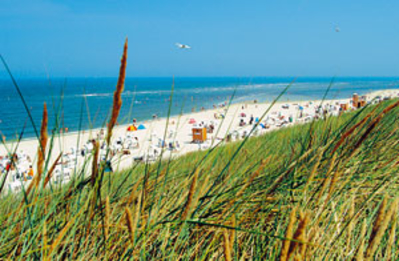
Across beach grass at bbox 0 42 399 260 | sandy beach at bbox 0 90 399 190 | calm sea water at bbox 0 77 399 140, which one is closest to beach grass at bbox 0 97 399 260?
beach grass at bbox 0 42 399 260

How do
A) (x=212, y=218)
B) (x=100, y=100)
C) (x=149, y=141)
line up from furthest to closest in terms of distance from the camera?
(x=100, y=100)
(x=149, y=141)
(x=212, y=218)

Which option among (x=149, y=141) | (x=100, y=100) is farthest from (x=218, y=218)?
(x=100, y=100)

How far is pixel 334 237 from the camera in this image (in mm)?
922

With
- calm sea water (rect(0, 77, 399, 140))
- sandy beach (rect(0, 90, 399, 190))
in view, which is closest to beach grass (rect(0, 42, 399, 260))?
sandy beach (rect(0, 90, 399, 190))

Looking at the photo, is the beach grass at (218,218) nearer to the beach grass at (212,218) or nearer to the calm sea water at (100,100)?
the beach grass at (212,218)

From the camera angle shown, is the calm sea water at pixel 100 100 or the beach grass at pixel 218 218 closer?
the beach grass at pixel 218 218

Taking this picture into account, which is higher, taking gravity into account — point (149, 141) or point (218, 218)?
point (149, 141)

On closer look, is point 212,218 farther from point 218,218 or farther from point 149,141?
point 149,141

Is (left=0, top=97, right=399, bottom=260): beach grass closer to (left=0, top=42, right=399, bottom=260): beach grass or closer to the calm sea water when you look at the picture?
(left=0, top=42, right=399, bottom=260): beach grass

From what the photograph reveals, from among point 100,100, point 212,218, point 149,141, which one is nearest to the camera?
point 212,218

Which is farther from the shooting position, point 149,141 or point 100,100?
point 100,100

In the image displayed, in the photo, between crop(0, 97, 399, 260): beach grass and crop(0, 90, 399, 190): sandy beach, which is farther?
crop(0, 90, 399, 190): sandy beach

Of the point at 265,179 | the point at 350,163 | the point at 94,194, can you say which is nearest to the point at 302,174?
the point at 265,179

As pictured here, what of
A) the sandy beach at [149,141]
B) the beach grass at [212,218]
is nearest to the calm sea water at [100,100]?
the sandy beach at [149,141]
